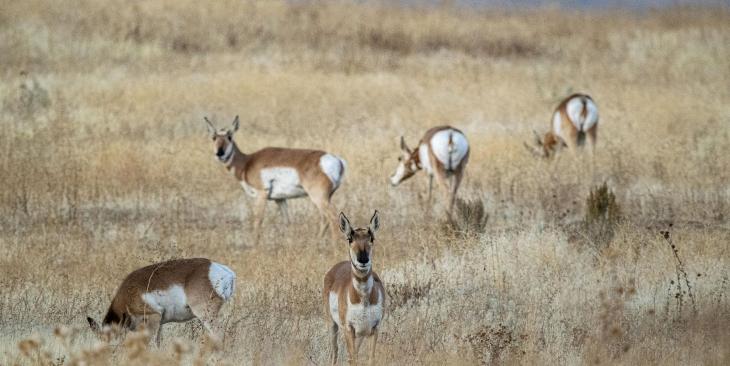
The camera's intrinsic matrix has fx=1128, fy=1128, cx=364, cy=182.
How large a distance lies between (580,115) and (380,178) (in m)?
3.82

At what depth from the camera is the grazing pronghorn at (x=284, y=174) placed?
40.5 ft

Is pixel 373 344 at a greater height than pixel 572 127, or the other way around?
pixel 572 127

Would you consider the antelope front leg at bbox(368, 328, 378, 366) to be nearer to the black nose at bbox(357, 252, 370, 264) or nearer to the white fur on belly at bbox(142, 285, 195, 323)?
the black nose at bbox(357, 252, 370, 264)

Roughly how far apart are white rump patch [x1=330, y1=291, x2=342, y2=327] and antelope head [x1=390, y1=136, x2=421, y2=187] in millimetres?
7459

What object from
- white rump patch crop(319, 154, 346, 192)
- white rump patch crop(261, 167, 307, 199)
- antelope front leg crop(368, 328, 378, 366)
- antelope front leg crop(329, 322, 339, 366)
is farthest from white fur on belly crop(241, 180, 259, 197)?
antelope front leg crop(368, 328, 378, 366)

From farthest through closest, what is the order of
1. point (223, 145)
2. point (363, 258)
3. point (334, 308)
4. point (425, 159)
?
point (425, 159) → point (223, 145) → point (334, 308) → point (363, 258)

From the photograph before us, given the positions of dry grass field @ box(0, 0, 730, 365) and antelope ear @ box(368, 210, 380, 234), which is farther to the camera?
dry grass field @ box(0, 0, 730, 365)

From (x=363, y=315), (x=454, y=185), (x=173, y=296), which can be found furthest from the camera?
(x=454, y=185)

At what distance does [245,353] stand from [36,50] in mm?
20427

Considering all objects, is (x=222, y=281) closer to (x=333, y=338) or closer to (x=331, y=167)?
(x=333, y=338)

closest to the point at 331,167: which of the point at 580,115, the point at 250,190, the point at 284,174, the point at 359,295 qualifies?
the point at 284,174

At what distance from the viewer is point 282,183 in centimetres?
1270

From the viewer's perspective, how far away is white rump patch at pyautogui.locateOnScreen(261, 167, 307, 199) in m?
12.6

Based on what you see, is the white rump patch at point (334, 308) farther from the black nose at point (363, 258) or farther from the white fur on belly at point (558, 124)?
the white fur on belly at point (558, 124)
